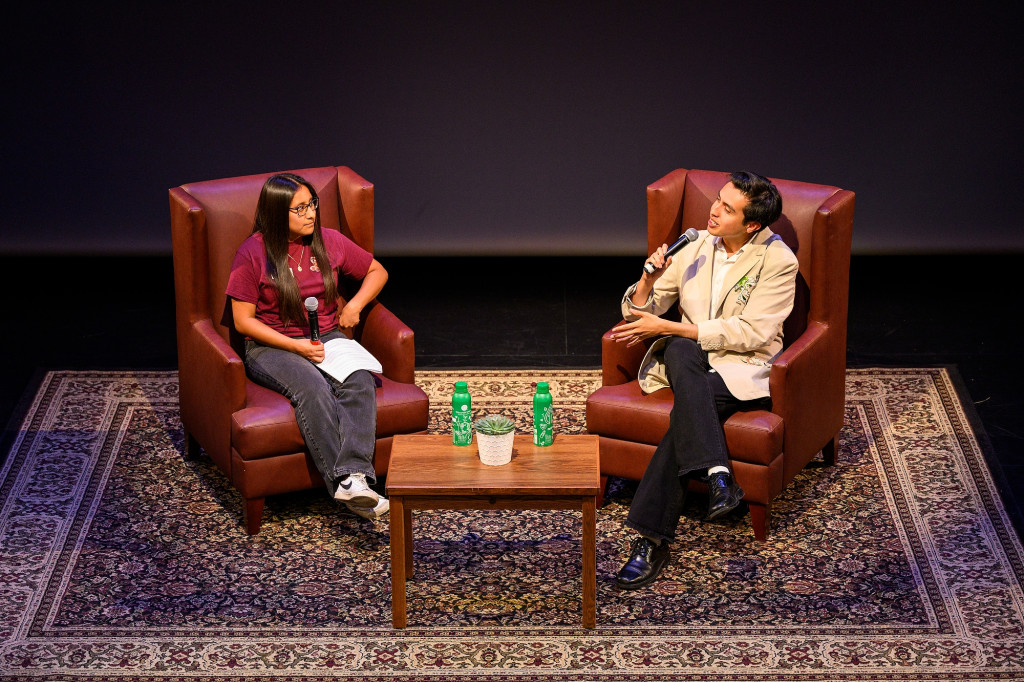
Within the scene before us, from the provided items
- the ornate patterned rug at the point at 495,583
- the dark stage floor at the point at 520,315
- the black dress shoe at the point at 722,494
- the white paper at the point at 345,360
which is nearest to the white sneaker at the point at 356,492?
the ornate patterned rug at the point at 495,583

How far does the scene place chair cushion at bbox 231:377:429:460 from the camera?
4.59 m

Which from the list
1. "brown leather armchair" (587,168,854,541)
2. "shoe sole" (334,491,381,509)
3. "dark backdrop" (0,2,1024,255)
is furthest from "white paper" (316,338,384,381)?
"dark backdrop" (0,2,1024,255)

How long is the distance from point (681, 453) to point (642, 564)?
395 millimetres

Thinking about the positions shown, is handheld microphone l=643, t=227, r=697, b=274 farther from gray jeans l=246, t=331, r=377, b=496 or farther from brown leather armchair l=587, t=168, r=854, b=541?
gray jeans l=246, t=331, r=377, b=496

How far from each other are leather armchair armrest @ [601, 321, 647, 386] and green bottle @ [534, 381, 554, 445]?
2.56 feet

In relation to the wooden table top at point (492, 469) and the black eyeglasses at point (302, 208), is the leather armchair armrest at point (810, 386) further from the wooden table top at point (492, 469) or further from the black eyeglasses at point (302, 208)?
the black eyeglasses at point (302, 208)

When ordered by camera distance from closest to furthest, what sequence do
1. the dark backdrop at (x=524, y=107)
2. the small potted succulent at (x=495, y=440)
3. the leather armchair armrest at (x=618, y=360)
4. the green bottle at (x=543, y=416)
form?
the small potted succulent at (x=495, y=440), the green bottle at (x=543, y=416), the leather armchair armrest at (x=618, y=360), the dark backdrop at (x=524, y=107)

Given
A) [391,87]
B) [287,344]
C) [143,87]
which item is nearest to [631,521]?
[287,344]

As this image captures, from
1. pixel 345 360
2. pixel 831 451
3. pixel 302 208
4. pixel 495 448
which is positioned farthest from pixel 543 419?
pixel 831 451

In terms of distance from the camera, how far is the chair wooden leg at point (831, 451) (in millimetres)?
5184

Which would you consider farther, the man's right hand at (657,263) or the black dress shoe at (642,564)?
the man's right hand at (657,263)

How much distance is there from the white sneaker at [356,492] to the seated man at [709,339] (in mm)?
888

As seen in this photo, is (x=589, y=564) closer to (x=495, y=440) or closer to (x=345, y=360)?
(x=495, y=440)

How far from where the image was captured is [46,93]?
7.69 m
